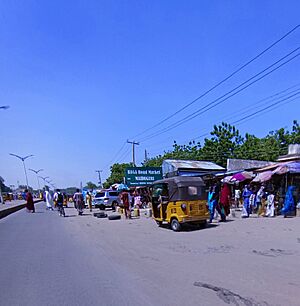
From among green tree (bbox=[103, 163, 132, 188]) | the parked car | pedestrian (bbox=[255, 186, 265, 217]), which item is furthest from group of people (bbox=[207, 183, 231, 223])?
green tree (bbox=[103, 163, 132, 188])

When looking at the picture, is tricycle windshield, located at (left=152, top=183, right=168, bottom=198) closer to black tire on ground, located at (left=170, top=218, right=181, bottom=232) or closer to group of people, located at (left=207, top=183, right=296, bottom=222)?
black tire on ground, located at (left=170, top=218, right=181, bottom=232)

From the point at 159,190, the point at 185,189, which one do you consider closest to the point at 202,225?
the point at 185,189

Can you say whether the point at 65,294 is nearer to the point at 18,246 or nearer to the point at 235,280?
the point at 235,280

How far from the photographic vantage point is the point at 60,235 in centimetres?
1562

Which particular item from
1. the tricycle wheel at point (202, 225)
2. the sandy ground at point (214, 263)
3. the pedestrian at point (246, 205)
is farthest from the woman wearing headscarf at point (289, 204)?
the tricycle wheel at point (202, 225)

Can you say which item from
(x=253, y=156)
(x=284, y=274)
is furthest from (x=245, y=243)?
(x=253, y=156)

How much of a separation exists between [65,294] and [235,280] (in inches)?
117

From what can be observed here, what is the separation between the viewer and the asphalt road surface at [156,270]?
6184 mm

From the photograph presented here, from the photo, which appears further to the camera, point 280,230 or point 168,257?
point 280,230

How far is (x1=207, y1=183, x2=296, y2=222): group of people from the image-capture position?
61.4 feet

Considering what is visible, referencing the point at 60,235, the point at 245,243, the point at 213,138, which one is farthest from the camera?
the point at 213,138

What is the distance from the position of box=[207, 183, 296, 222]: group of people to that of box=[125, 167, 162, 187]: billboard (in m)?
14.0

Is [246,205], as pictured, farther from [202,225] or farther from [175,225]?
[175,225]

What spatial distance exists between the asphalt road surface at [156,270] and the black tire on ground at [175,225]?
1681 mm
